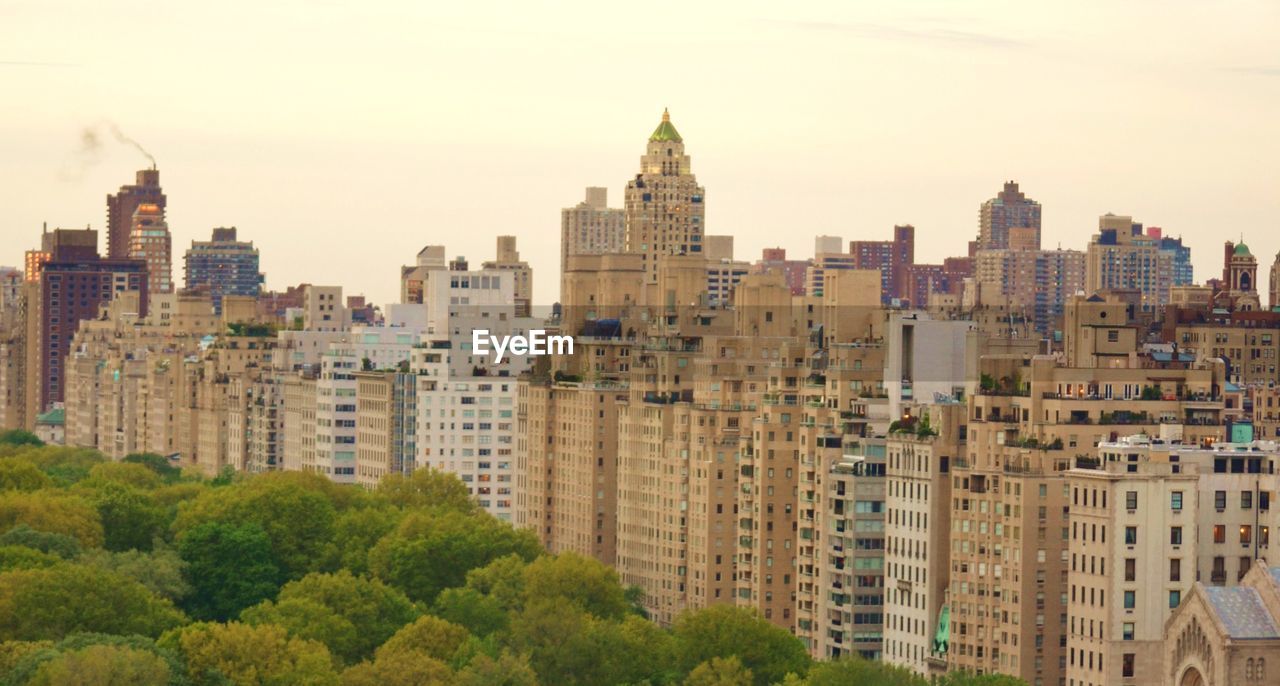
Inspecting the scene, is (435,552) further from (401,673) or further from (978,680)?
(978,680)

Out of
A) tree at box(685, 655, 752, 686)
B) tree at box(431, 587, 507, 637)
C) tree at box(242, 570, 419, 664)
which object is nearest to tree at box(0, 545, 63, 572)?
tree at box(242, 570, 419, 664)

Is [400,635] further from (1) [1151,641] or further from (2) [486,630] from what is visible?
(1) [1151,641]

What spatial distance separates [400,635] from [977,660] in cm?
2585

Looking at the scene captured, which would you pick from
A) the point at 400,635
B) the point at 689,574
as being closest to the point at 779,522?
the point at 689,574

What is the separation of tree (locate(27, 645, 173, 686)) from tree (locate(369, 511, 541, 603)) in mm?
47239

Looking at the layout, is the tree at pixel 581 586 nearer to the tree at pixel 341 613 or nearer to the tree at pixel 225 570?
the tree at pixel 341 613

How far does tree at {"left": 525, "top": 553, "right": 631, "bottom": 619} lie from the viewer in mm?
167500

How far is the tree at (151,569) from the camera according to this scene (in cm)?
17525

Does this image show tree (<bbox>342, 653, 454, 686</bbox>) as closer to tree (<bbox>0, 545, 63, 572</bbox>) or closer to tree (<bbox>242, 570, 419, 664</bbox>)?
tree (<bbox>242, 570, 419, 664</bbox>)

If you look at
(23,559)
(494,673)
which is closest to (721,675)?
(494,673)

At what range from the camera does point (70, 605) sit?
15262cm

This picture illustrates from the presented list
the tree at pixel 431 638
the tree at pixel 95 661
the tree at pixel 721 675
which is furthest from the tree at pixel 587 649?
the tree at pixel 95 661

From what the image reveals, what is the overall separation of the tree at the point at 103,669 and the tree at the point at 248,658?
5.37 metres

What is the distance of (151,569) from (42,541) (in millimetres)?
→ 6070
